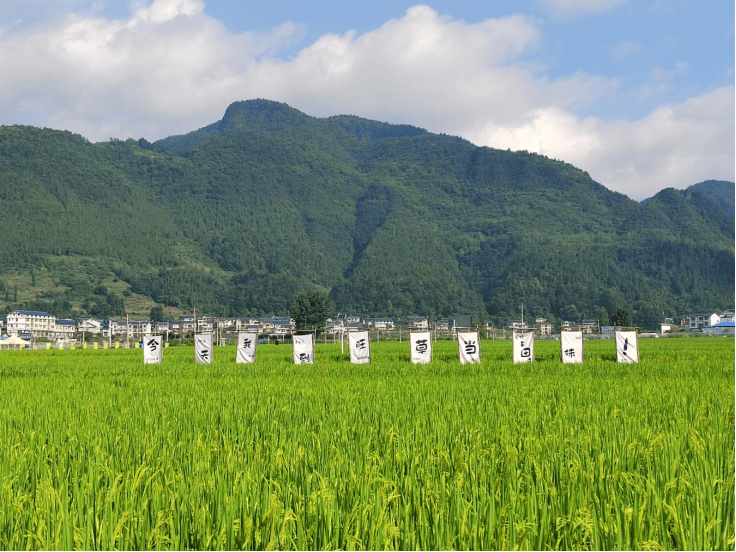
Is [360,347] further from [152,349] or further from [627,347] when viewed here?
[627,347]

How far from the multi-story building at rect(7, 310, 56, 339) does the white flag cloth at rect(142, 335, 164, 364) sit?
113 m

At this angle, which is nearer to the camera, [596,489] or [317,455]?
[596,489]

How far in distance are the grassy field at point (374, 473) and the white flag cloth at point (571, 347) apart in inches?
425

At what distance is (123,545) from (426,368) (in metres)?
15.4

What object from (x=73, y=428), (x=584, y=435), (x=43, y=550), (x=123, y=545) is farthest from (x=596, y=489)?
(x=73, y=428)

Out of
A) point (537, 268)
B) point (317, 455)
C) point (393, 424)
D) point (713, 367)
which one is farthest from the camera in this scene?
point (537, 268)

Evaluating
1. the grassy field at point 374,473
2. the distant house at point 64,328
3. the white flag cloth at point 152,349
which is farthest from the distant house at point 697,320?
the grassy field at point 374,473

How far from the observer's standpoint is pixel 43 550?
118 inches

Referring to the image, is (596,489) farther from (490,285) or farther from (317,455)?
(490,285)

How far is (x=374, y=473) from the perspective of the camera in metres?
4.09

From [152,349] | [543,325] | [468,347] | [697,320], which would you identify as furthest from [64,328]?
[697,320]

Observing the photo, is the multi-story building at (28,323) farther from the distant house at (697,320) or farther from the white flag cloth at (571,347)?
the distant house at (697,320)

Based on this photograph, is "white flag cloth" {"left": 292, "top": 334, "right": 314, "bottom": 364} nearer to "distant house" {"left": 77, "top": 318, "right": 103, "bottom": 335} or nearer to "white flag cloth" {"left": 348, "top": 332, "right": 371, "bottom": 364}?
"white flag cloth" {"left": 348, "top": 332, "right": 371, "bottom": 364}

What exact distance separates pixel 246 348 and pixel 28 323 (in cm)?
12479
